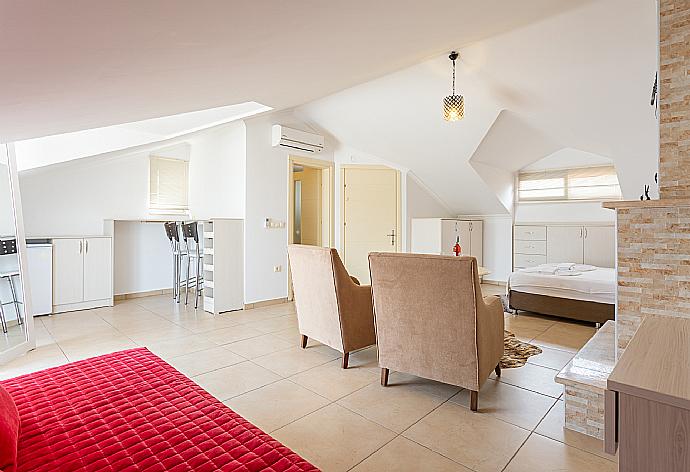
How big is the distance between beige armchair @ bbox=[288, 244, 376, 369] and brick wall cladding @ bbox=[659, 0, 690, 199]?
2.05 m

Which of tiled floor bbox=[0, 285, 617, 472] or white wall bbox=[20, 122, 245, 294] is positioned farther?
white wall bbox=[20, 122, 245, 294]

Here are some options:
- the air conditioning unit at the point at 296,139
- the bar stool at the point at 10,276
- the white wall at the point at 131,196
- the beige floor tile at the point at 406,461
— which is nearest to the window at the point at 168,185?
the white wall at the point at 131,196

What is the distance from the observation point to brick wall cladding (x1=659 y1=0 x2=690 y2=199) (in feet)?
5.81

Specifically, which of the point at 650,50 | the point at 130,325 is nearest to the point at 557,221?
the point at 650,50

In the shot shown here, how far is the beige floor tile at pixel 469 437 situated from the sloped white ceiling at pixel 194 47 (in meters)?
2.21

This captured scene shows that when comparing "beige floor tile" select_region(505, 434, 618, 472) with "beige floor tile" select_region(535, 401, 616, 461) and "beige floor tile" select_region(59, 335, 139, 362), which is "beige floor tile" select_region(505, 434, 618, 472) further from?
"beige floor tile" select_region(59, 335, 139, 362)

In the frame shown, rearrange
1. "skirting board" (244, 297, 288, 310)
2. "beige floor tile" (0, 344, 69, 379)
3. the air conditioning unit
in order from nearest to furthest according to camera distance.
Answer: "beige floor tile" (0, 344, 69, 379) → "skirting board" (244, 297, 288, 310) → the air conditioning unit

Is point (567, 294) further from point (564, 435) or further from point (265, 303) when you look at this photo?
point (265, 303)

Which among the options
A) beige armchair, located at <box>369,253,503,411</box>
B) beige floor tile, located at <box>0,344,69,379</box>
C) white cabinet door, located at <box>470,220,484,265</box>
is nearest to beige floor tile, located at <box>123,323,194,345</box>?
beige floor tile, located at <box>0,344,69,379</box>

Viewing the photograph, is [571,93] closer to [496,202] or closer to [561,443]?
[496,202]

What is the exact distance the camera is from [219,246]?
493cm

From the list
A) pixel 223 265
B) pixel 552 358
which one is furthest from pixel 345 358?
pixel 223 265

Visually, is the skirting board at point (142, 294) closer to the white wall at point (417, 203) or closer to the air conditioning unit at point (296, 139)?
the air conditioning unit at point (296, 139)

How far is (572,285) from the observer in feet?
14.4
